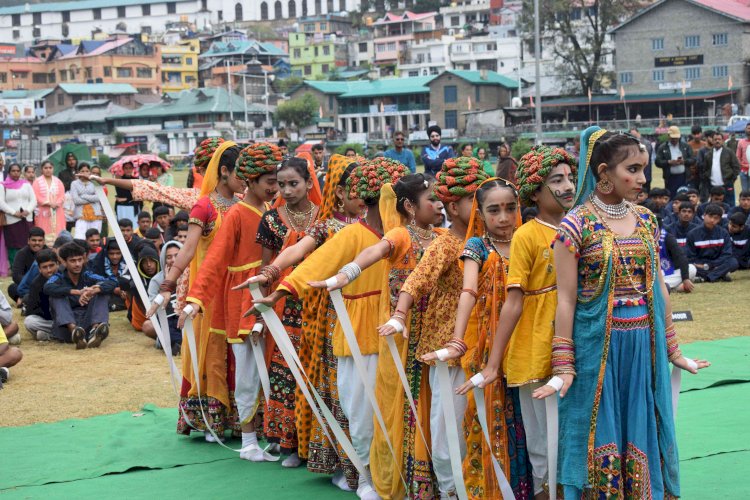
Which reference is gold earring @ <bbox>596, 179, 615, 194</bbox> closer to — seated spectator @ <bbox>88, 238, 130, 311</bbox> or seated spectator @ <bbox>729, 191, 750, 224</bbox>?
seated spectator @ <bbox>88, 238, 130, 311</bbox>

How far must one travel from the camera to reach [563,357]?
412 cm

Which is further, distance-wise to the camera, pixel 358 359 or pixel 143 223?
pixel 143 223

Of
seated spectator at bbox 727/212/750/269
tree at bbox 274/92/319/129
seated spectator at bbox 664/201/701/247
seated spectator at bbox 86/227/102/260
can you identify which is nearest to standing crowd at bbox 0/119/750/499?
seated spectator at bbox 86/227/102/260

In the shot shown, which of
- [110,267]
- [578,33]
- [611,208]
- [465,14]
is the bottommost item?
[110,267]

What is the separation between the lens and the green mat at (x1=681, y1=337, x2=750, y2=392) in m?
7.11

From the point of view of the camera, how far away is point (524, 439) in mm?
4582

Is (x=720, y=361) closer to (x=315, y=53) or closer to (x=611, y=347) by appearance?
(x=611, y=347)

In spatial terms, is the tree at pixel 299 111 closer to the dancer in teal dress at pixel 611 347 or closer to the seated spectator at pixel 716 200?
the seated spectator at pixel 716 200

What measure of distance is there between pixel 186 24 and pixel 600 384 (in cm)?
11892

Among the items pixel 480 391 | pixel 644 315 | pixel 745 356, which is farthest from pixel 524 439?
pixel 745 356

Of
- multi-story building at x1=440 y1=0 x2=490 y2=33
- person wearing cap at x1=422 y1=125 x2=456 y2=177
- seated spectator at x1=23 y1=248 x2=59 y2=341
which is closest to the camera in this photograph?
seated spectator at x1=23 y1=248 x2=59 y2=341

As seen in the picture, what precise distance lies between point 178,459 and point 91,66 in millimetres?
94793

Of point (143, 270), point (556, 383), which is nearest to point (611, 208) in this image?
point (556, 383)

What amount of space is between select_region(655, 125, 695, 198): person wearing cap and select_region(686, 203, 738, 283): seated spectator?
3.23 metres
